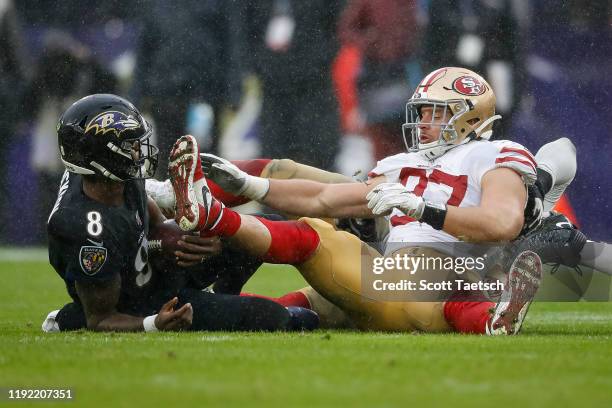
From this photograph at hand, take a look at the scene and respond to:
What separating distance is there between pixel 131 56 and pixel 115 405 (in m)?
7.83

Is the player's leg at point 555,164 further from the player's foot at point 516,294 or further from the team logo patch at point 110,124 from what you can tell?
the team logo patch at point 110,124

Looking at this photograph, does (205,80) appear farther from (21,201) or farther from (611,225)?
(611,225)

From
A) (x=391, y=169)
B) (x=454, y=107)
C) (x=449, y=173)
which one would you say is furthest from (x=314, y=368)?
(x=454, y=107)

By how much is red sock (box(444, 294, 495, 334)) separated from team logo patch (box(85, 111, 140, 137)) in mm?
1453

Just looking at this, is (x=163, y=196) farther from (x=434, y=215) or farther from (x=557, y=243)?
(x=557, y=243)

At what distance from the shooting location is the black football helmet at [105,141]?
4.55m

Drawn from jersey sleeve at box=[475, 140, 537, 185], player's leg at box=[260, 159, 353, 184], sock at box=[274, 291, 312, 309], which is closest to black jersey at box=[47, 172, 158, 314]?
sock at box=[274, 291, 312, 309]

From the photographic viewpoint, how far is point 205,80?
1023 centimetres

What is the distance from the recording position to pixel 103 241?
4355mm

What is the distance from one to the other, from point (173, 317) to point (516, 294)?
130cm

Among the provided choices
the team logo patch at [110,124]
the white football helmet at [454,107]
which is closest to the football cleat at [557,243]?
the white football helmet at [454,107]

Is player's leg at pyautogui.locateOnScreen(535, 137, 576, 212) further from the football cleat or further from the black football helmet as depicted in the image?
the black football helmet

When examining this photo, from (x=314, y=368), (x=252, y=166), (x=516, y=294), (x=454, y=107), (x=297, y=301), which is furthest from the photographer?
(x=252, y=166)

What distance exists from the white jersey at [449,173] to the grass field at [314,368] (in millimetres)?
550
